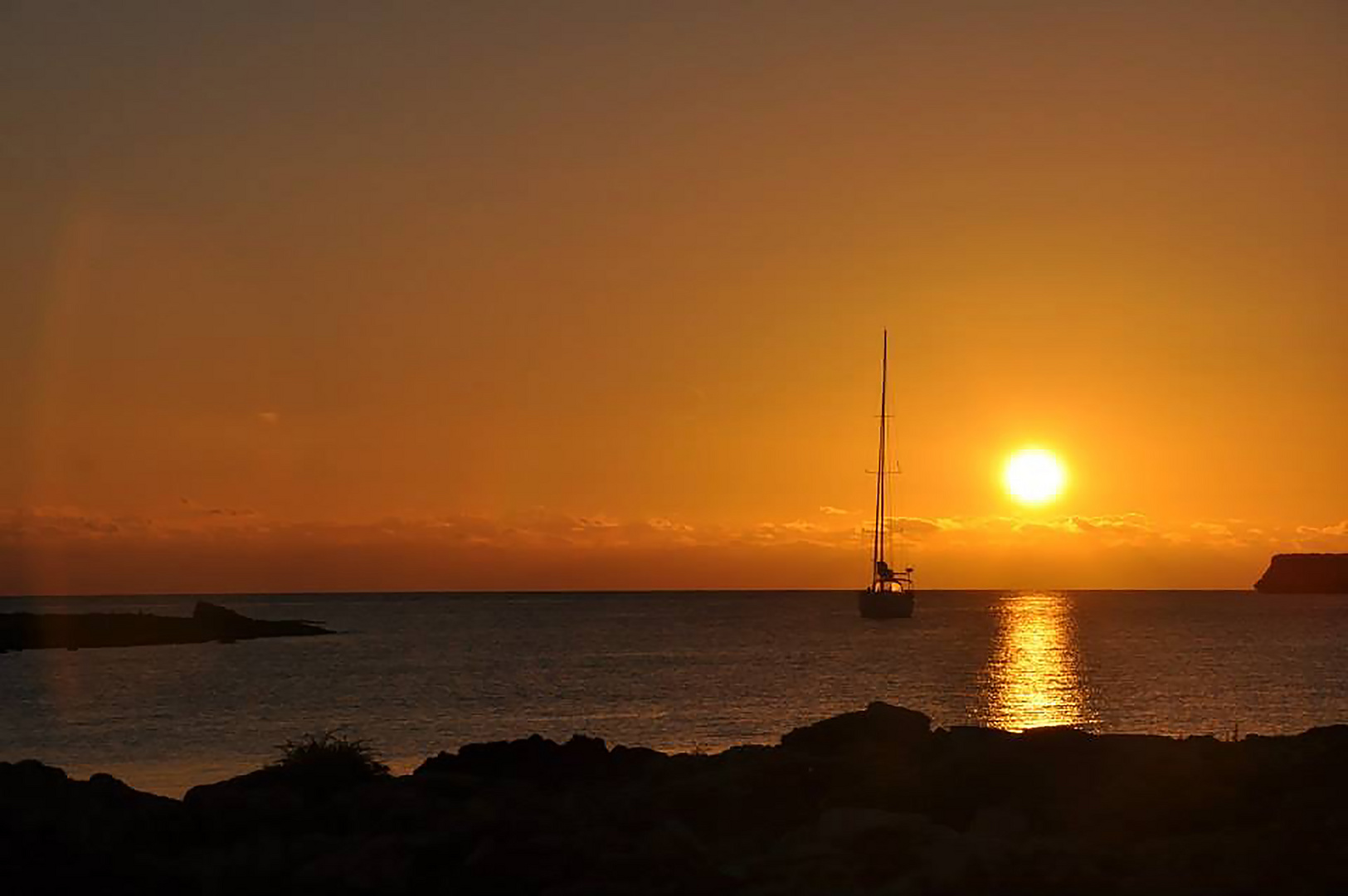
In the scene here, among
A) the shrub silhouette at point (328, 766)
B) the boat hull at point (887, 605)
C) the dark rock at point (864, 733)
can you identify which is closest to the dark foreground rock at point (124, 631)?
the boat hull at point (887, 605)

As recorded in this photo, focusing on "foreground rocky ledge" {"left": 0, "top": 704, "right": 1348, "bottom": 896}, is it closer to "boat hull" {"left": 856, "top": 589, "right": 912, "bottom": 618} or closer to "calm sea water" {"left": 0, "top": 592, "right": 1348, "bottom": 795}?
"calm sea water" {"left": 0, "top": 592, "right": 1348, "bottom": 795}

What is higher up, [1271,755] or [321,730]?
[1271,755]

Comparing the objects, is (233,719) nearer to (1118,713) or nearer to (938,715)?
(938,715)

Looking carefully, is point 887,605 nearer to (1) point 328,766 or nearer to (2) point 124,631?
(2) point 124,631

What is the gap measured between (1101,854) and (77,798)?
12662 millimetres

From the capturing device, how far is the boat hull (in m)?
170

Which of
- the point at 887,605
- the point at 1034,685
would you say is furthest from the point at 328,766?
the point at 887,605

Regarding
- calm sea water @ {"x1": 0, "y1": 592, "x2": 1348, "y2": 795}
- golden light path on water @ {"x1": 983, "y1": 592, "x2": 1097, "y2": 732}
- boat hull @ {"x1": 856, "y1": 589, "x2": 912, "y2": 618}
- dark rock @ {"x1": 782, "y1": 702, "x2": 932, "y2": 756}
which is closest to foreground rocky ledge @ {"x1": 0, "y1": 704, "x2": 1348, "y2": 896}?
dark rock @ {"x1": 782, "y1": 702, "x2": 932, "y2": 756}

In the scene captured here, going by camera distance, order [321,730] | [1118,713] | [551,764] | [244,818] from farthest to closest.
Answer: [1118,713] < [321,730] < [551,764] < [244,818]

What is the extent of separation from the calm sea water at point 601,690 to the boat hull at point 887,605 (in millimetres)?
18460

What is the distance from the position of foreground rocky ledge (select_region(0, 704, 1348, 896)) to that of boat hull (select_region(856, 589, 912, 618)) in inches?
5794

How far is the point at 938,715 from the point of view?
218ft

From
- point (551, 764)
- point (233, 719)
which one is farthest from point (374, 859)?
point (233, 719)

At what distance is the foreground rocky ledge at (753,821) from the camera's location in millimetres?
15758
